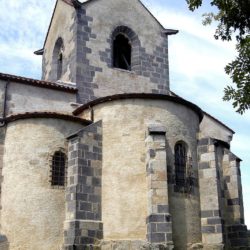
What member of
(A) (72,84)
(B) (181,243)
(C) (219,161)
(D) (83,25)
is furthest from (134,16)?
(B) (181,243)

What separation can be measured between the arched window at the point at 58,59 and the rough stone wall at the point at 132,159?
605 cm

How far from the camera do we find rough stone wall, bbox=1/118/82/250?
1348 centimetres

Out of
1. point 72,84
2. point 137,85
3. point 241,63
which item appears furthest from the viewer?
point 137,85

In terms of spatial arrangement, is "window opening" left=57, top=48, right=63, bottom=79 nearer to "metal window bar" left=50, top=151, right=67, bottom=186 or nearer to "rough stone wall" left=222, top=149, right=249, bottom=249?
"metal window bar" left=50, top=151, right=67, bottom=186

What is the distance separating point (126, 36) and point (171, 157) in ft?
25.8

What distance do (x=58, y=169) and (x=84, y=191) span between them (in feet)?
4.41

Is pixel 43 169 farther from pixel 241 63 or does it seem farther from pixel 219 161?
pixel 241 63

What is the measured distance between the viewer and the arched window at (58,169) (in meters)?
14.2

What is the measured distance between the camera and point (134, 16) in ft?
67.6

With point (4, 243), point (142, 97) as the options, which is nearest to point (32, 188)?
point (4, 243)

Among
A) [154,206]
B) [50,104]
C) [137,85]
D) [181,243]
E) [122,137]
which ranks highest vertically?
[137,85]

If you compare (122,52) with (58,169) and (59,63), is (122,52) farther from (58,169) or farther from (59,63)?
(58,169)

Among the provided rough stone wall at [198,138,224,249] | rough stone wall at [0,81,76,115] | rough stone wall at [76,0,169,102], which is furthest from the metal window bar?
rough stone wall at [198,138,224,249]

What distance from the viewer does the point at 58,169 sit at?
14367 mm
